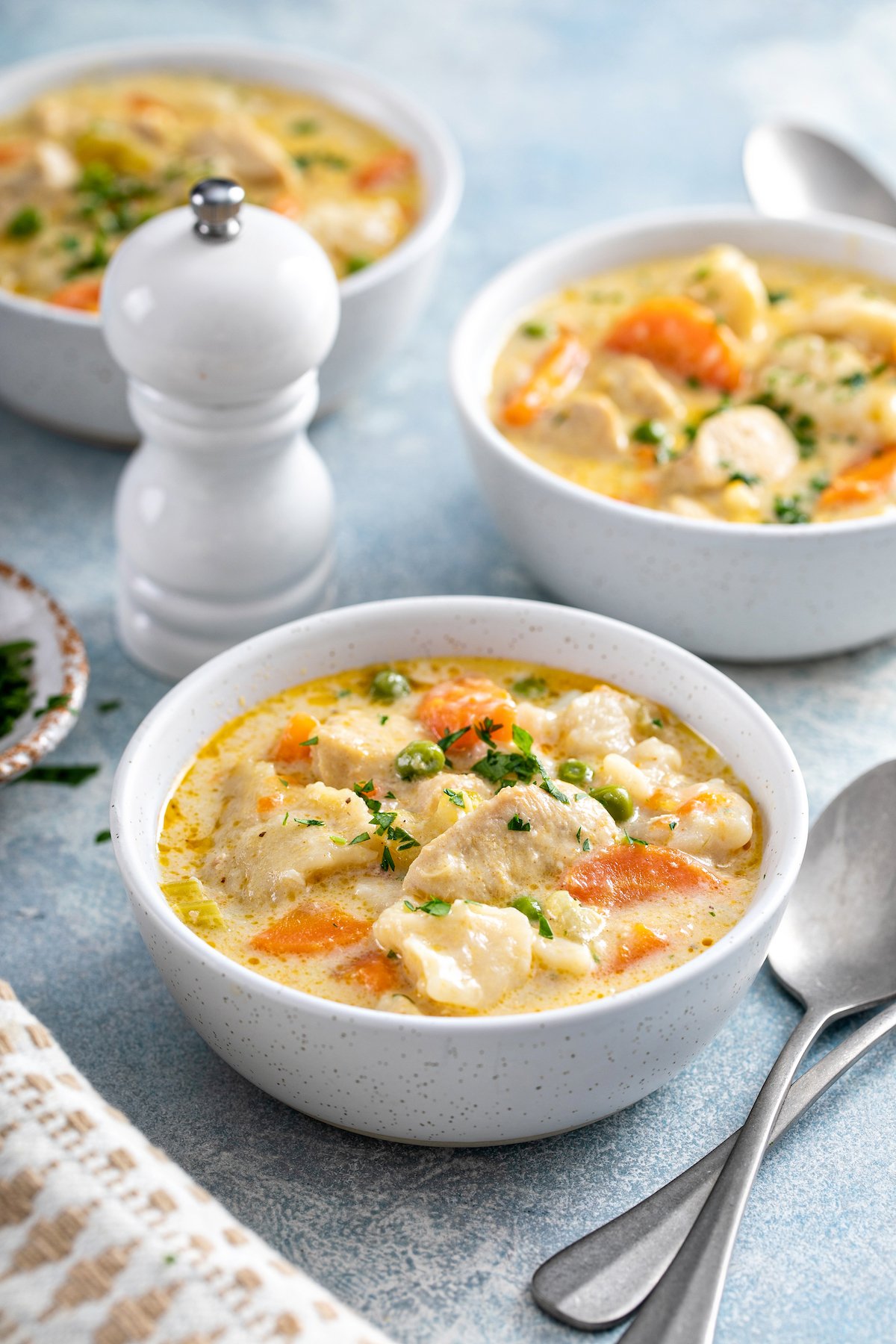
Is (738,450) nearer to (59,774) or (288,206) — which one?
(288,206)

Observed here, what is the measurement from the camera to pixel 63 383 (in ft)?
13.2

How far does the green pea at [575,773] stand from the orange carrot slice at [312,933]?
488 mm

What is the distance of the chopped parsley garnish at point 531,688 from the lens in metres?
3.04

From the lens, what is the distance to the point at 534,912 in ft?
7.98

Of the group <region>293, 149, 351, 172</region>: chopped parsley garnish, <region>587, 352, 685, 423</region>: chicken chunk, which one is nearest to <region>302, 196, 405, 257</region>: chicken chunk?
<region>293, 149, 351, 172</region>: chopped parsley garnish

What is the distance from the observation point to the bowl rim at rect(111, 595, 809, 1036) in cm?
217

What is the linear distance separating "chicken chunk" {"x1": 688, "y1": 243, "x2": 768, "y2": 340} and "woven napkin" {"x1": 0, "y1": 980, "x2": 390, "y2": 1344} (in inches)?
113

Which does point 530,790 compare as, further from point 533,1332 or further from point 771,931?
point 533,1332

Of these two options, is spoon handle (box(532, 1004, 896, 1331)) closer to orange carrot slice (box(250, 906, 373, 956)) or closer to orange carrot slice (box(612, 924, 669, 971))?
orange carrot slice (box(612, 924, 669, 971))

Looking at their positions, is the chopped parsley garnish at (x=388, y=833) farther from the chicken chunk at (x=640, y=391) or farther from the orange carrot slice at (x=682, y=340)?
the orange carrot slice at (x=682, y=340)

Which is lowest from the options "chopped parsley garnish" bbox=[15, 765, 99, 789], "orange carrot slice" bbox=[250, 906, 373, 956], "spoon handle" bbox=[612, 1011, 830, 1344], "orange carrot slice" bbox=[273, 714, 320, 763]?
"chopped parsley garnish" bbox=[15, 765, 99, 789]

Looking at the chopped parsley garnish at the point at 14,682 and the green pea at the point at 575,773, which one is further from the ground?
the green pea at the point at 575,773

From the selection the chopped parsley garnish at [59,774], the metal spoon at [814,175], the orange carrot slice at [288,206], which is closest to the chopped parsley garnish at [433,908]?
the chopped parsley garnish at [59,774]

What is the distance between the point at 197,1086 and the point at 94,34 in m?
5.25
